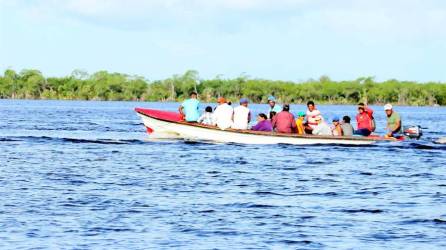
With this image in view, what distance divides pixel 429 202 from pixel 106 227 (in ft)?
19.2

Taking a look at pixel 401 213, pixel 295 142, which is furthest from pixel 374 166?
pixel 401 213

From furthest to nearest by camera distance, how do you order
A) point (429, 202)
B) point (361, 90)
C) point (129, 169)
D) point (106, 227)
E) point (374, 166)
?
1. point (361, 90)
2. point (374, 166)
3. point (129, 169)
4. point (429, 202)
5. point (106, 227)

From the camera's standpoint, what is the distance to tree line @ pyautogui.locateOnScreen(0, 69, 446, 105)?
145375 millimetres

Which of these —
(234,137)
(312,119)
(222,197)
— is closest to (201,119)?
(234,137)

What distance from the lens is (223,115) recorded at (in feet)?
96.3

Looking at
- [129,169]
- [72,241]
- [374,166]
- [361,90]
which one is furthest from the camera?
[361,90]

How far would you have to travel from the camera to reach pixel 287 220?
16.1 metres

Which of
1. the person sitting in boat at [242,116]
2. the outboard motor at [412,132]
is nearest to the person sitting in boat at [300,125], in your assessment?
the person sitting in boat at [242,116]

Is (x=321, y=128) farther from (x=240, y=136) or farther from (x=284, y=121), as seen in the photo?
(x=240, y=136)

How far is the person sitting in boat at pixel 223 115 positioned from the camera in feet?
96.2

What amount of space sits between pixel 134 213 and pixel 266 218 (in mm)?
1929

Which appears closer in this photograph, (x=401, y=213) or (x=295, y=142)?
(x=401, y=213)

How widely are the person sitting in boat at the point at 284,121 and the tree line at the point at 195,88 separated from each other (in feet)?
375

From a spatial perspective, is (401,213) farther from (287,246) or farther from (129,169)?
(129,169)
